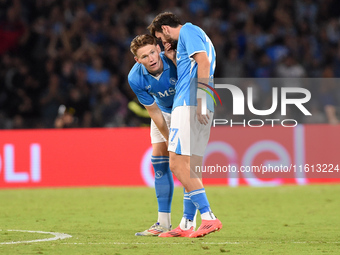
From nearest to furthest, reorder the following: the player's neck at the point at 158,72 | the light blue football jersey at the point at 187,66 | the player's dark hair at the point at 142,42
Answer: the light blue football jersey at the point at 187,66 < the player's dark hair at the point at 142,42 < the player's neck at the point at 158,72

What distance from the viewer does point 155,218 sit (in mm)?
8695

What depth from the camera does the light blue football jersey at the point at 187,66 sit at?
638cm

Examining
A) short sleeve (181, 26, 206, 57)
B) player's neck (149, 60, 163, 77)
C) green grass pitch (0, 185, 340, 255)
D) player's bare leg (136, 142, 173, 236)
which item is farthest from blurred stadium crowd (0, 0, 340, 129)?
short sleeve (181, 26, 206, 57)

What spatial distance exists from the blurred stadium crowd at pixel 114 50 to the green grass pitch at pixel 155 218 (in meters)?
2.65

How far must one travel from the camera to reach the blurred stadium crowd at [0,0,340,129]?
15.0 metres

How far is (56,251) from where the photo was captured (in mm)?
5812

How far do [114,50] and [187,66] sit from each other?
32.7 ft

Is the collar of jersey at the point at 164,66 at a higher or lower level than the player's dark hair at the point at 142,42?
lower

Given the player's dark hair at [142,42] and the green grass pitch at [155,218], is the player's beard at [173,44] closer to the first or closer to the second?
the player's dark hair at [142,42]

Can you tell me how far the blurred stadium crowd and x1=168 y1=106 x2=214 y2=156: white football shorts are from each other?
803cm

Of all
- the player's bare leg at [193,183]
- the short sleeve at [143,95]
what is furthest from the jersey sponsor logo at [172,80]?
the player's bare leg at [193,183]

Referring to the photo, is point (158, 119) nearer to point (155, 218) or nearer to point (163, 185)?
point (163, 185)

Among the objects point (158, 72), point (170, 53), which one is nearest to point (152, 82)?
point (158, 72)

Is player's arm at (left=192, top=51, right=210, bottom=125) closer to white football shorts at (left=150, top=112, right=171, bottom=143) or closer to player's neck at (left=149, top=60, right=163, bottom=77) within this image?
player's neck at (left=149, top=60, right=163, bottom=77)
